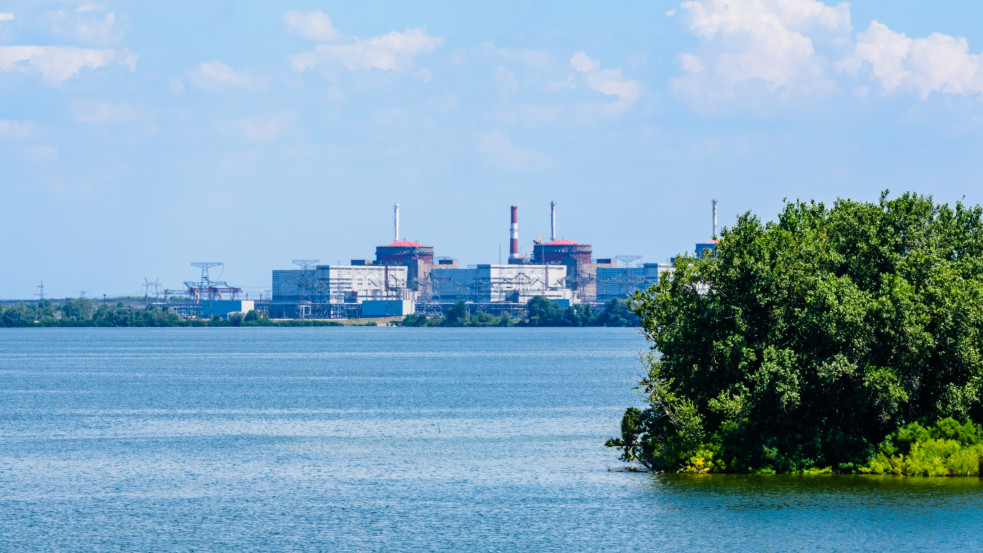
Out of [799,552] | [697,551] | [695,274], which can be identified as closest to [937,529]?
[799,552]

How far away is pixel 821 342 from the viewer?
47.5 m

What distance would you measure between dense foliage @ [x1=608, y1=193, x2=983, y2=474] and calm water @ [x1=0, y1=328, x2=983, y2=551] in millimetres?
1651

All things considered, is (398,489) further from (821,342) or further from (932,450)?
(932,450)

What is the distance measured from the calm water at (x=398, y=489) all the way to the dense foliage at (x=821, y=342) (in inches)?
65.0

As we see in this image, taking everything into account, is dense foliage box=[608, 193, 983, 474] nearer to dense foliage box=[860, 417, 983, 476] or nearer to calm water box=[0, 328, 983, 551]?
dense foliage box=[860, 417, 983, 476]

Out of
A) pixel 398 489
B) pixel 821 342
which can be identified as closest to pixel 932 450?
pixel 821 342

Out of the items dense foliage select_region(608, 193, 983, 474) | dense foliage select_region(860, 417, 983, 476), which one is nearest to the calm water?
dense foliage select_region(860, 417, 983, 476)

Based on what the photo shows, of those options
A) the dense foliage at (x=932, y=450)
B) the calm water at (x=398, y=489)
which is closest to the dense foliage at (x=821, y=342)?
the dense foliage at (x=932, y=450)

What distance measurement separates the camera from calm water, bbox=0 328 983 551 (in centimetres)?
4184

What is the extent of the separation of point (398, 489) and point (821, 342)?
1744 cm

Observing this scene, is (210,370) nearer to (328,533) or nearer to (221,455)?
(221,455)

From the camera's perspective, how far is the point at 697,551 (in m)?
40.0

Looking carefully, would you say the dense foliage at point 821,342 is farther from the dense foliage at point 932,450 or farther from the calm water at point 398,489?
the calm water at point 398,489

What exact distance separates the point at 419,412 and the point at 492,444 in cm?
1991
